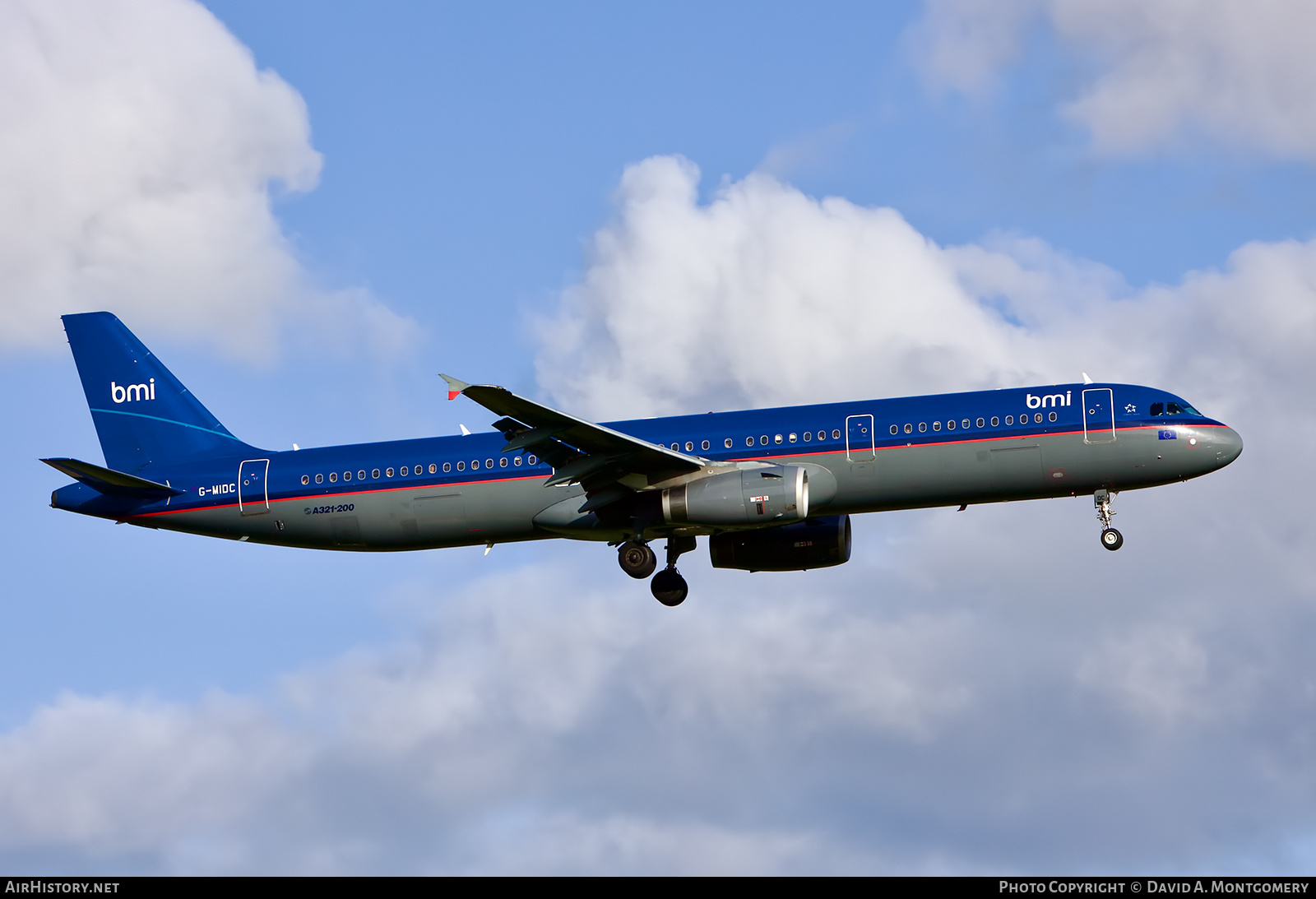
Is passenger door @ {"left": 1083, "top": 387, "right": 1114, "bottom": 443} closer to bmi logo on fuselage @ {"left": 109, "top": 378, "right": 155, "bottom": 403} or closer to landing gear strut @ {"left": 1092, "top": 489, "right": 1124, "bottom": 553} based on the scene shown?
landing gear strut @ {"left": 1092, "top": 489, "right": 1124, "bottom": 553}

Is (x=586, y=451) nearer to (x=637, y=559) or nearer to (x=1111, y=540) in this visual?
(x=637, y=559)

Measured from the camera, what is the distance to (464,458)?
4794cm

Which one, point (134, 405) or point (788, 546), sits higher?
point (134, 405)

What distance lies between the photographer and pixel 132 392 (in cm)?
5288

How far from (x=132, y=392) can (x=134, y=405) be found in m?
0.54

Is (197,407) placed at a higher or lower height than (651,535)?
higher

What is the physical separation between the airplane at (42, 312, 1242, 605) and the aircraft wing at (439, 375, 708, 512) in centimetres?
7

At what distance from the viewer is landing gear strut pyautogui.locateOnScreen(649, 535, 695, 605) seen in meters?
49.5

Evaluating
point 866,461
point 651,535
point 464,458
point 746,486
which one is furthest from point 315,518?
point 866,461

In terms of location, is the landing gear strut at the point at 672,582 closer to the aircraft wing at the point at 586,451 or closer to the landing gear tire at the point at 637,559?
the landing gear tire at the point at 637,559

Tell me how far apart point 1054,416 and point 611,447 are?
11995mm

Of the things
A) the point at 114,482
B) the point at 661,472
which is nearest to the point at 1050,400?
the point at 661,472
